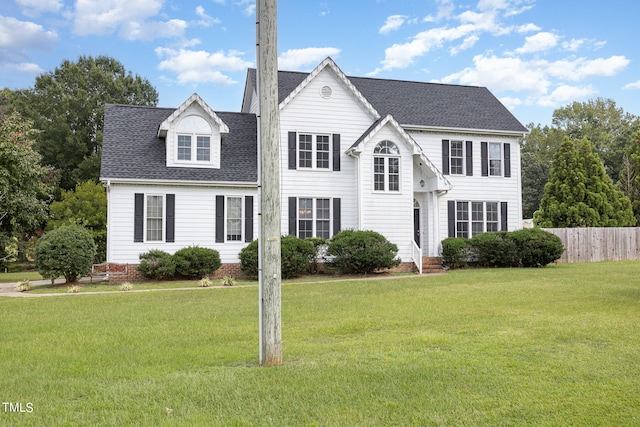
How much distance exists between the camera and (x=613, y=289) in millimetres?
13750

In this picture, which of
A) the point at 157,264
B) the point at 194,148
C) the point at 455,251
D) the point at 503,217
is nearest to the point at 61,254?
the point at 157,264

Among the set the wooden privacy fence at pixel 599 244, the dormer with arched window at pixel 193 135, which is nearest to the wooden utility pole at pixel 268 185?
the dormer with arched window at pixel 193 135

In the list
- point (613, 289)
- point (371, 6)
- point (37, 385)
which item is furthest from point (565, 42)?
point (37, 385)

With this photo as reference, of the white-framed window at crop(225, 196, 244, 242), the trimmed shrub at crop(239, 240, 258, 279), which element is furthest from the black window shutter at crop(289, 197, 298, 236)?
the trimmed shrub at crop(239, 240, 258, 279)

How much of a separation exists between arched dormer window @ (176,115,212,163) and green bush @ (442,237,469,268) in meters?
10.2

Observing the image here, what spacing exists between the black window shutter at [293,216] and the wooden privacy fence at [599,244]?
42.8 feet

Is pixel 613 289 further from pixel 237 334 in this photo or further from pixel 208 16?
pixel 208 16

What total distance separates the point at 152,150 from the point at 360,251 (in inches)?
350

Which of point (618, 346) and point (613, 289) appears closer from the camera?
point (618, 346)

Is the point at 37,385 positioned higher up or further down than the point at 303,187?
further down

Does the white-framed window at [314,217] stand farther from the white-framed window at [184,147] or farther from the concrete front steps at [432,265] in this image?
the white-framed window at [184,147]

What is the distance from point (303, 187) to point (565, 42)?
46.9 ft

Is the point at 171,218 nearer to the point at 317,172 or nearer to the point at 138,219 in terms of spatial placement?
the point at 138,219

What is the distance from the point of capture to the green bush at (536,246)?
73.7ft
